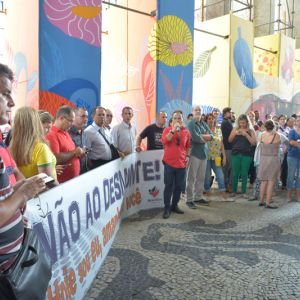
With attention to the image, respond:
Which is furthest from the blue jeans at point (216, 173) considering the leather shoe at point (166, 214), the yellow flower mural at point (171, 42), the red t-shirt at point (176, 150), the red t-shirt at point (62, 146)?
the red t-shirt at point (62, 146)

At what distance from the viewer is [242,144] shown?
694cm

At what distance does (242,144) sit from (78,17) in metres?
3.85

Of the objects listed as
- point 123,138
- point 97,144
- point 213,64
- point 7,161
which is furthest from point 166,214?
point 213,64

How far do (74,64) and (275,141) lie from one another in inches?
151

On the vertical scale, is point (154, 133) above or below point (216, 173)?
above

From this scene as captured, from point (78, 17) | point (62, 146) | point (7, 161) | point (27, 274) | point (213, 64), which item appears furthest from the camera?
point (213, 64)

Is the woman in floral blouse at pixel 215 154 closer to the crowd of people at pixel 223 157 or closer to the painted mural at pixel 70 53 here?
the crowd of people at pixel 223 157

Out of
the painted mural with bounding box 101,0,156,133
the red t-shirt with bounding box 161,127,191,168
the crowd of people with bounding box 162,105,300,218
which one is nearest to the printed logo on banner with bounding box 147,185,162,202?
the crowd of people with bounding box 162,105,300,218

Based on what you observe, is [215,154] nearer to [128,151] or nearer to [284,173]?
[128,151]

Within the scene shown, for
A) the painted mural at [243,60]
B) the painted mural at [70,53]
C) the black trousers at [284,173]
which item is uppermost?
the painted mural at [243,60]

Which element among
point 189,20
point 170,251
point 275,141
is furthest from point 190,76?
point 170,251

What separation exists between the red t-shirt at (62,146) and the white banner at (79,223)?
0.35 m

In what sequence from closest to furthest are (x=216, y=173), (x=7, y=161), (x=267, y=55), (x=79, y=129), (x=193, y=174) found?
1. (x=7, y=161)
2. (x=79, y=129)
3. (x=193, y=174)
4. (x=216, y=173)
5. (x=267, y=55)

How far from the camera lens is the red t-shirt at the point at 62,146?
3836mm
